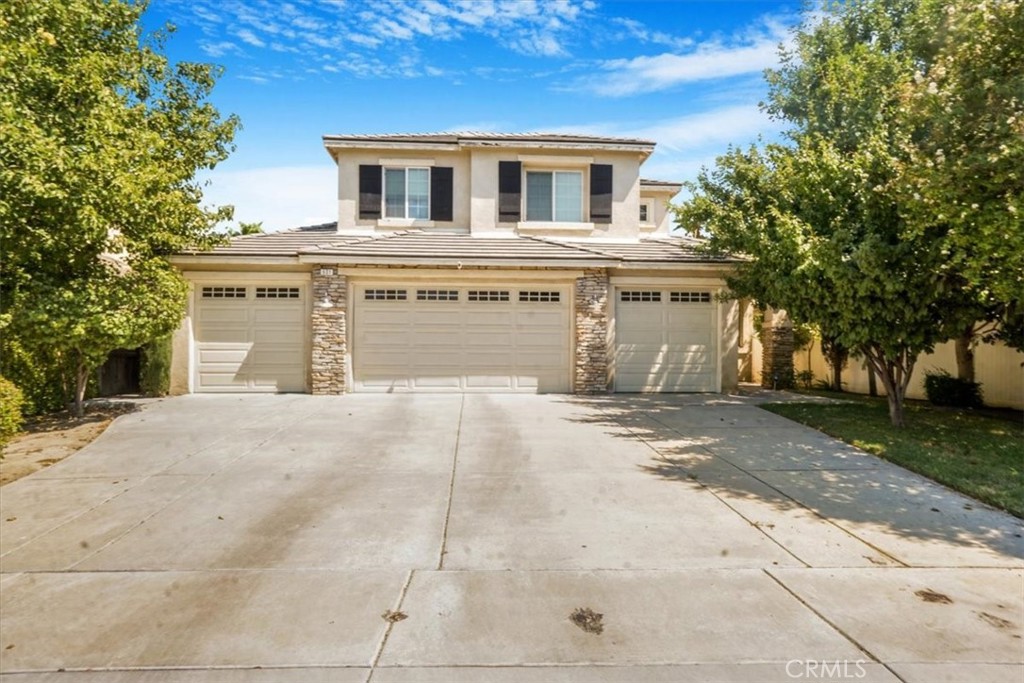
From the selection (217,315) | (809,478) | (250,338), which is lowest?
(809,478)

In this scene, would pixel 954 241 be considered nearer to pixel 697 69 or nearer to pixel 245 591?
pixel 697 69

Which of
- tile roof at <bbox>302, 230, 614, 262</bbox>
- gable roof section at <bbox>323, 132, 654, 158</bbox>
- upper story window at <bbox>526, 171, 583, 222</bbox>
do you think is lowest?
tile roof at <bbox>302, 230, 614, 262</bbox>

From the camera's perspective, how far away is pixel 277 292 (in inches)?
539

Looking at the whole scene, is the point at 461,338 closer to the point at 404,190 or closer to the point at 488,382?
the point at 488,382

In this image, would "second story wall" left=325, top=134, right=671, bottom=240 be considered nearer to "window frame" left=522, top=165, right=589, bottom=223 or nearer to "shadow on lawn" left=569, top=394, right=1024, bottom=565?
"window frame" left=522, top=165, right=589, bottom=223

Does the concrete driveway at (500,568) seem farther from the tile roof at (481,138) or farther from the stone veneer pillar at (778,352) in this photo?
the tile roof at (481,138)

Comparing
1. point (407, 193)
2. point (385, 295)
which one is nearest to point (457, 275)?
point (385, 295)

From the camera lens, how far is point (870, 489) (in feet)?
21.6

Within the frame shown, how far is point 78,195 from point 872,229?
12.7 metres

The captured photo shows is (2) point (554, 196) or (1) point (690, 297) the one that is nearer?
(1) point (690, 297)

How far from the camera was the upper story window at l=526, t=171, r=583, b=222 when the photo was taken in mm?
15969

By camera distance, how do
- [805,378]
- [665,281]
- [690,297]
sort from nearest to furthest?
[665,281] < [690,297] < [805,378]

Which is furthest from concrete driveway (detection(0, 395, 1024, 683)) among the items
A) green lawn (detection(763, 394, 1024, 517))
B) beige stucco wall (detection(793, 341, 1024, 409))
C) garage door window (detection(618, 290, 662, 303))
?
beige stucco wall (detection(793, 341, 1024, 409))

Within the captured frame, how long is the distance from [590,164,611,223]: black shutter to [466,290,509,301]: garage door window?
154 inches
